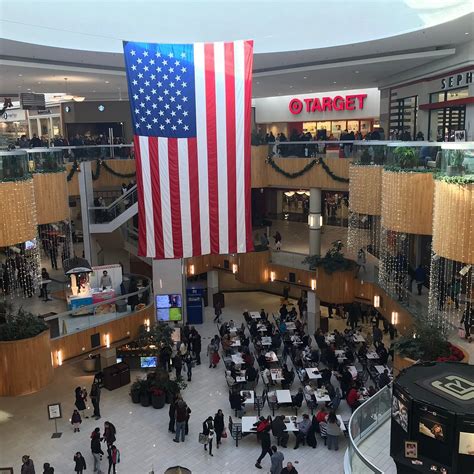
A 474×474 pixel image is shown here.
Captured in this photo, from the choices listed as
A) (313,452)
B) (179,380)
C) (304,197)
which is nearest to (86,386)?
(179,380)

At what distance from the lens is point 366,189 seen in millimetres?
18203

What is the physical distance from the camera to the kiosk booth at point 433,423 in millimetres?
7250

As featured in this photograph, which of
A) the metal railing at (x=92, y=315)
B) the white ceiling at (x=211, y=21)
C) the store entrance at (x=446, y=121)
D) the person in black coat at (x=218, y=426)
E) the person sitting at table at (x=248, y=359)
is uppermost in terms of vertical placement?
the white ceiling at (x=211, y=21)

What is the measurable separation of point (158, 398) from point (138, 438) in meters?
1.79

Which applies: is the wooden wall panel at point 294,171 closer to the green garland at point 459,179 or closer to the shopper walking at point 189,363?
the shopper walking at point 189,363

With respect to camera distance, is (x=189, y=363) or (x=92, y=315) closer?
(x=92, y=315)

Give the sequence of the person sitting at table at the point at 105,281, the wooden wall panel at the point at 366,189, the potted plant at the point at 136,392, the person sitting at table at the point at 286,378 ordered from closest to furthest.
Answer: the person sitting at table at the point at 286,378, the potted plant at the point at 136,392, the wooden wall panel at the point at 366,189, the person sitting at table at the point at 105,281

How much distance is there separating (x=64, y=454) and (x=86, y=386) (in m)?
4.46

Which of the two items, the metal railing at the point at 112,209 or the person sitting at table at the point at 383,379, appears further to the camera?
the metal railing at the point at 112,209

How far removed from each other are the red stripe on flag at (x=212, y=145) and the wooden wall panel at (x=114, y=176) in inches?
554

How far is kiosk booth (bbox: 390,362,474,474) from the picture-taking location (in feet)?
23.8

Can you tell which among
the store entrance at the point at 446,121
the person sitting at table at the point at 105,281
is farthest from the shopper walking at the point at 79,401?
the store entrance at the point at 446,121

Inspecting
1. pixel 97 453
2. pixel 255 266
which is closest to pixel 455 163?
pixel 97 453

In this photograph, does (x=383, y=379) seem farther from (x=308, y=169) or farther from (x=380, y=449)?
(x=308, y=169)
